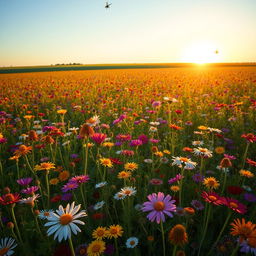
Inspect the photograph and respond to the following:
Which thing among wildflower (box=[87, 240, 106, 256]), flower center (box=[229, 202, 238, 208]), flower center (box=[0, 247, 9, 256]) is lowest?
flower center (box=[0, 247, 9, 256])

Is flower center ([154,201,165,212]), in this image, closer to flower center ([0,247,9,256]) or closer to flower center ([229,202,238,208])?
flower center ([229,202,238,208])

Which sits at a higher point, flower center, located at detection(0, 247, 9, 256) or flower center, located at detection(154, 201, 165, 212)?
flower center, located at detection(154, 201, 165, 212)

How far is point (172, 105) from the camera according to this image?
507 centimetres

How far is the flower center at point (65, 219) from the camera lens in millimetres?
966

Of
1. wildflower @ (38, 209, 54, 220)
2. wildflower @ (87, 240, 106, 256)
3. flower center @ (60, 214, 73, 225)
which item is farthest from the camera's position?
wildflower @ (38, 209, 54, 220)

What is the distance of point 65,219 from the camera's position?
3.19ft

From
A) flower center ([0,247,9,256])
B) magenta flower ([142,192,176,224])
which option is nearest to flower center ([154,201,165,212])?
magenta flower ([142,192,176,224])

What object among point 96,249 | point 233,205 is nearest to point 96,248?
point 96,249

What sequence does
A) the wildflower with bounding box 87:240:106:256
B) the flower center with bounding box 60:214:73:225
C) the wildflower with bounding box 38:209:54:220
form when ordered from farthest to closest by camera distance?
the wildflower with bounding box 38:209:54:220 → the wildflower with bounding box 87:240:106:256 → the flower center with bounding box 60:214:73:225

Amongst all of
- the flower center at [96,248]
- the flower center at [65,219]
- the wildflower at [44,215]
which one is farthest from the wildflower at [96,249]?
the wildflower at [44,215]

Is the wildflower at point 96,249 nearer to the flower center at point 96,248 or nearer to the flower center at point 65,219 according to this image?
the flower center at point 96,248

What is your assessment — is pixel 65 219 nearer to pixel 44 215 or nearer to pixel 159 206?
pixel 159 206

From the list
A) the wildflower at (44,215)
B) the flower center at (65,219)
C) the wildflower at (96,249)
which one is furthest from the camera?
the wildflower at (44,215)

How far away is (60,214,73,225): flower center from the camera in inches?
38.0
